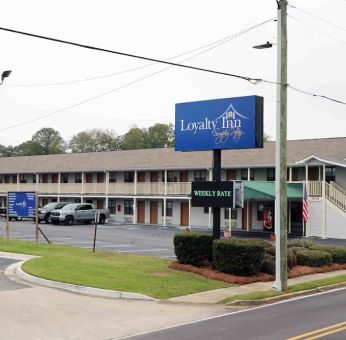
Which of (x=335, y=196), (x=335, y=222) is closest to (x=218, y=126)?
(x=335, y=222)

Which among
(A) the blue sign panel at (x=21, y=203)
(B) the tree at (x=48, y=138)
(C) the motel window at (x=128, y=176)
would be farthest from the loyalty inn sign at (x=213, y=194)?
(B) the tree at (x=48, y=138)

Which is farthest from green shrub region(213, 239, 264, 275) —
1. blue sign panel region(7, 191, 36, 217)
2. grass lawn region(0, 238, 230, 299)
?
blue sign panel region(7, 191, 36, 217)

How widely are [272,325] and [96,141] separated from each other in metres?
106

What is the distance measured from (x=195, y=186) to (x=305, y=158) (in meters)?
19.8

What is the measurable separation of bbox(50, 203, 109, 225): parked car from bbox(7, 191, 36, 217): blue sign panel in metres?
16.5

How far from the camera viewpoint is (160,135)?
101188 millimetres

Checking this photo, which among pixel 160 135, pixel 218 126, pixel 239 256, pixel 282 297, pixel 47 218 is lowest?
pixel 282 297

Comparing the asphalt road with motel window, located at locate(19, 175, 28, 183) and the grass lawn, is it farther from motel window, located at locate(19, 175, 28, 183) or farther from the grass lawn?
motel window, located at locate(19, 175, 28, 183)

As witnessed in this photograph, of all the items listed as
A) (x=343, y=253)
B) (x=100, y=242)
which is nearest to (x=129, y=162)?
(x=100, y=242)

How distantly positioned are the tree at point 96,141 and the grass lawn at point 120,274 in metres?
90.0

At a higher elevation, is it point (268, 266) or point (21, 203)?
point (21, 203)

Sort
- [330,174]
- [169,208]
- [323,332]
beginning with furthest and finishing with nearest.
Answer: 1. [169,208]
2. [330,174]
3. [323,332]

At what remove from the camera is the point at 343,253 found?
22797 millimetres

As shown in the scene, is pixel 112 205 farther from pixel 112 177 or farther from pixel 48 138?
pixel 48 138
